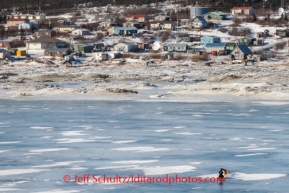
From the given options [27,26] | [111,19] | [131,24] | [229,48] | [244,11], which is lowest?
[229,48]

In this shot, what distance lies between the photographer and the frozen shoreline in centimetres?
3219

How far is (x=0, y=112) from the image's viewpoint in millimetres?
26766

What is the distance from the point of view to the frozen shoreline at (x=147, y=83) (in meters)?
32.2

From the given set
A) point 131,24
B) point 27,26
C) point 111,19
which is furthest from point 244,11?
point 27,26

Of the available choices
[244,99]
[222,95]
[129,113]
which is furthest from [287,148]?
[222,95]

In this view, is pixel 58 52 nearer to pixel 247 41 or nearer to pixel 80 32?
pixel 80 32

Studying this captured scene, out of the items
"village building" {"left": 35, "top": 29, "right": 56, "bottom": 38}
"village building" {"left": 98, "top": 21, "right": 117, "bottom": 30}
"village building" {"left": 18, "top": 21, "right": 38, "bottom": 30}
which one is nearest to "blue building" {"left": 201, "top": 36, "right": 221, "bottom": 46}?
"village building" {"left": 98, "top": 21, "right": 117, "bottom": 30}

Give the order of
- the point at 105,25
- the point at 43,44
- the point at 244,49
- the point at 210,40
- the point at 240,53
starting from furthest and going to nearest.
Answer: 1. the point at 105,25
2. the point at 43,44
3. the point at 210,40
4. the point at 244,49
5. the point at 240,53

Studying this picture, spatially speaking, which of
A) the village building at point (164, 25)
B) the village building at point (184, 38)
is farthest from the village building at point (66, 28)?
the village building at point (184, 38)

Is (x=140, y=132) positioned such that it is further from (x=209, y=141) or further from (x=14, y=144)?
(x=14, y=144)

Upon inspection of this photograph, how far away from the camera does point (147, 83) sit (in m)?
38.1

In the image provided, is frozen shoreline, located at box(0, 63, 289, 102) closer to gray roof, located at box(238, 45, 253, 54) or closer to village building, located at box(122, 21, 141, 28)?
gray roof, located at box(238, 45, 253, 54)

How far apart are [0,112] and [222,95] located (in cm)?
1068

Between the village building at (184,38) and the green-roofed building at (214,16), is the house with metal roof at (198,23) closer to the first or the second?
the green-roofed building at (214,16)
